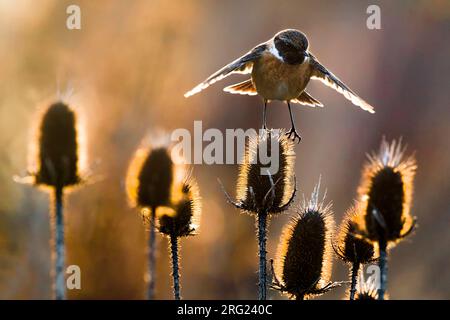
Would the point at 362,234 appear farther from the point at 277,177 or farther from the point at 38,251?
the point at 38,251

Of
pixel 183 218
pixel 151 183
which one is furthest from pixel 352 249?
pixel 151 183

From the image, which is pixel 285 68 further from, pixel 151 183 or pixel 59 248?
pixel 59 248

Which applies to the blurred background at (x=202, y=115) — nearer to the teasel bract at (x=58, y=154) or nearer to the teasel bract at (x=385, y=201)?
the teasel bract at (x=58, y=154)

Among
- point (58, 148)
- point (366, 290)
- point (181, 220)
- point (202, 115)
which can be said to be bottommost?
point (366, 290)

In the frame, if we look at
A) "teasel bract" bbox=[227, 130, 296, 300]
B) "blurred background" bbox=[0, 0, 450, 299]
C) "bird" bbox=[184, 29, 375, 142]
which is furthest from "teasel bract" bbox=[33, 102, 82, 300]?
"blurred background" bbox=[0, 0, 450, 299]

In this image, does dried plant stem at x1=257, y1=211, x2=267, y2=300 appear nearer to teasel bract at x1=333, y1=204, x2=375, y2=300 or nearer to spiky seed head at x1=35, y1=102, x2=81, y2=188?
teasel bract at x1=333, y1=204, x2=375, y2=300

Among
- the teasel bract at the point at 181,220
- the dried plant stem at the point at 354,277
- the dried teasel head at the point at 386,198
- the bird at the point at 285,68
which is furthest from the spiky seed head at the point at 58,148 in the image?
the bird at the point at 285,68

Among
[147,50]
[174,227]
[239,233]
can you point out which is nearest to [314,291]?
[174,227]
